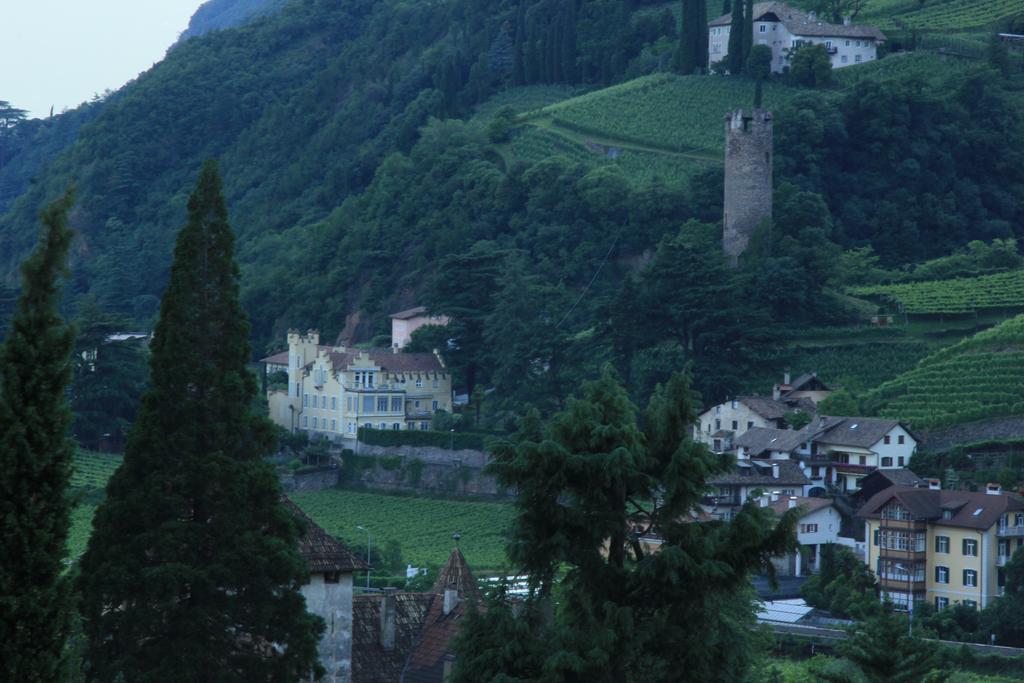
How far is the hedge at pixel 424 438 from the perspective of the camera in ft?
224

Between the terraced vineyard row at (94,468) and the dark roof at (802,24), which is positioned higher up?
the dark roof at (802,24)

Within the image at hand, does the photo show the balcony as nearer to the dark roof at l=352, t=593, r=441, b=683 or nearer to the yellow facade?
the yellow facade

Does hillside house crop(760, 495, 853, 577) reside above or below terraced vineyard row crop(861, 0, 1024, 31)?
below

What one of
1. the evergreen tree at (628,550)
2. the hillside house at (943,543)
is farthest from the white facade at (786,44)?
the evergreen tree at (628,550)

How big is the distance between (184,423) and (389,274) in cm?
6983

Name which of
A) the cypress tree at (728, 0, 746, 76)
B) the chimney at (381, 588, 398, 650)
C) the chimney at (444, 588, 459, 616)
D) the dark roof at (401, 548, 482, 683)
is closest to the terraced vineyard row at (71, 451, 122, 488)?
the dark roof at (401, 548, 482, 683)

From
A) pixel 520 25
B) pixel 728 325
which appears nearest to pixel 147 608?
pixel 728 325

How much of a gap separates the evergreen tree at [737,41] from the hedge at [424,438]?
31.0 m

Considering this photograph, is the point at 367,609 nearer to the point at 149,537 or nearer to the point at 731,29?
the point at 149,537

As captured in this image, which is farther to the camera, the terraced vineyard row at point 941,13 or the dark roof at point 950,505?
the terraced vineyard row at point 941,13

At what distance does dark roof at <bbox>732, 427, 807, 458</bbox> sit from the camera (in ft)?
192

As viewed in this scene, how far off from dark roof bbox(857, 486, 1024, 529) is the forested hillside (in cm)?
1488

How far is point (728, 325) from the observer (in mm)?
66812

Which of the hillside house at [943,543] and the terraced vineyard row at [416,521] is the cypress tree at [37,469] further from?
the terraced vineyard row at [416,521]
